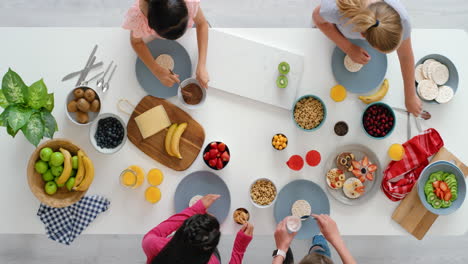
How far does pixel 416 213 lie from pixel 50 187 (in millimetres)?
1386

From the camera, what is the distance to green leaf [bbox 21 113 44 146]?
1192 millimetres

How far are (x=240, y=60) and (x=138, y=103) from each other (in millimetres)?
433

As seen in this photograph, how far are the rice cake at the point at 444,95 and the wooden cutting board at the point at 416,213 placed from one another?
0.62 ft

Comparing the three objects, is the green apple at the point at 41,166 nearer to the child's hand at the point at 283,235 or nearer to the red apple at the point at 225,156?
the red apple at the point at 225,156

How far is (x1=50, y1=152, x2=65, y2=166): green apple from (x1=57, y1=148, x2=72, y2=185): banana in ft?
0.04

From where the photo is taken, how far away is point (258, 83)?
1432 mm

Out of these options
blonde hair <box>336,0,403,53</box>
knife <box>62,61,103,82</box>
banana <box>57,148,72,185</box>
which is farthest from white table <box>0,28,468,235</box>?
blonde hair <box>336,0,403,53</box>

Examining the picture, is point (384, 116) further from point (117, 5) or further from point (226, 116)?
point (117, 5)

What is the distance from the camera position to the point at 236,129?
145 cm

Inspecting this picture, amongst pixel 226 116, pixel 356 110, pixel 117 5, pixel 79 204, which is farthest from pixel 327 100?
pixel 117 5

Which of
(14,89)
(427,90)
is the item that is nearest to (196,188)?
(14,89)

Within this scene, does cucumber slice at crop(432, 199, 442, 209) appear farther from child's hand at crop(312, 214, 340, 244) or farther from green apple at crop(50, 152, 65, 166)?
green apple at crop(50, 152, 65, 166)

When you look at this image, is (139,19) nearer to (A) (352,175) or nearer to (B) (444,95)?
(A) (352,175)

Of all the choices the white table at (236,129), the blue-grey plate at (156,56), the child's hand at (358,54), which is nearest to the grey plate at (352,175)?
the white table at (236,129)
